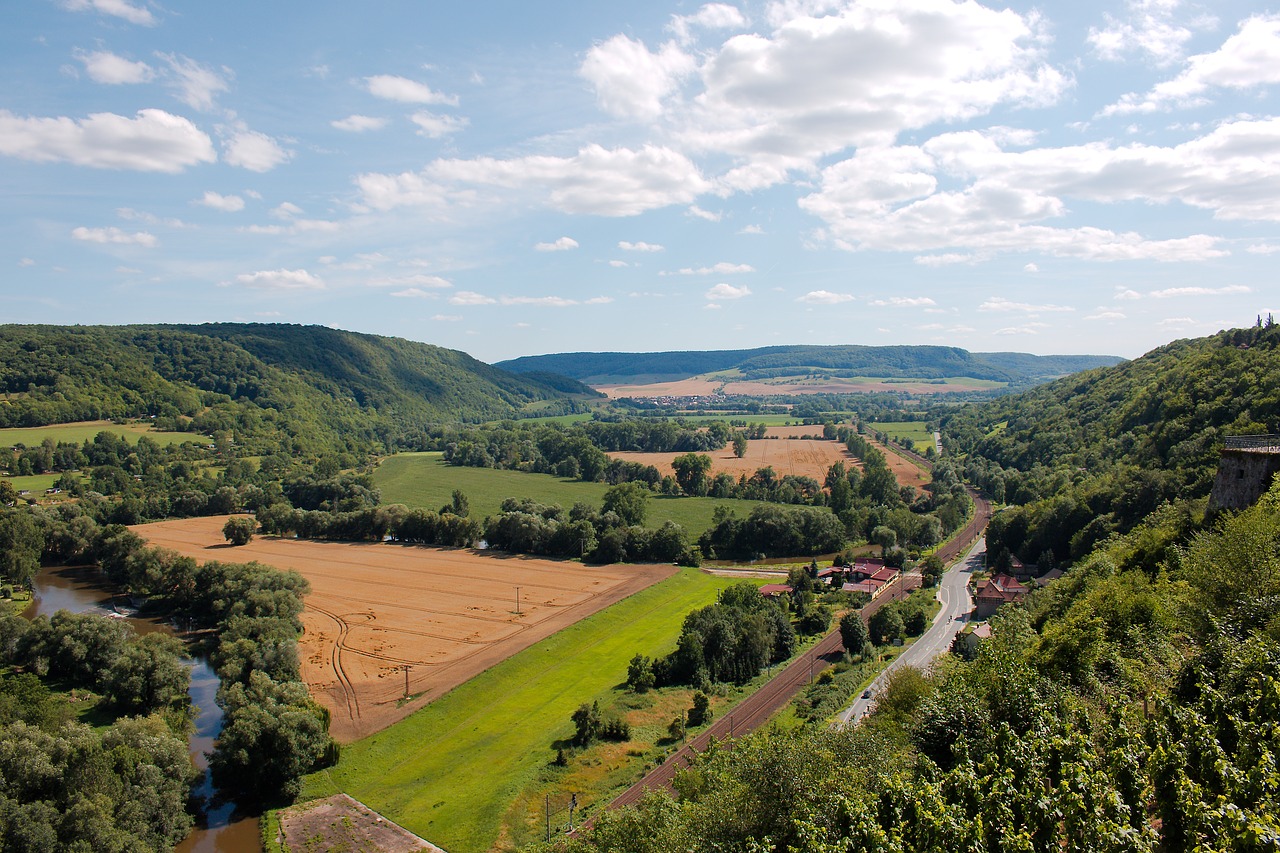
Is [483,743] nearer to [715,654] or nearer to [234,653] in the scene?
[715,654]

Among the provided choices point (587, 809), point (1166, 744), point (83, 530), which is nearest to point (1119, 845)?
point (1166, 744)

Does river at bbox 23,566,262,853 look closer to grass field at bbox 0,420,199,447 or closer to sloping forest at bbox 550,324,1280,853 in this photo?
sloping forest at bbox 550,324,1280,853

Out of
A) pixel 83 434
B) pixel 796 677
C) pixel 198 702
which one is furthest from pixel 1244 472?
pixel 83 434

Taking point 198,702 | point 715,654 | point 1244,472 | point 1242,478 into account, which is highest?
point 1244,472

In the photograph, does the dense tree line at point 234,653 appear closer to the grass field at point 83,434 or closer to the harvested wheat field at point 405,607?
the harvested wheat field at point 405,607

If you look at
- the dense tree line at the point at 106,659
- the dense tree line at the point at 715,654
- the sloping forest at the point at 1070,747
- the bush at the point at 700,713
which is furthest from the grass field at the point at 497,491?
the sloping forest at the point at 1070,747

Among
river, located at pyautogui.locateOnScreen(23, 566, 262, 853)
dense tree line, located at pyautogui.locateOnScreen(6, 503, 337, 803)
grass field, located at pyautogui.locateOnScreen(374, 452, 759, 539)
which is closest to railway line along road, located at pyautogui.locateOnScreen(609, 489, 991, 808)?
dense tree line, located at pyautogui.locateOnScreen(6, 503, 337, 803)
